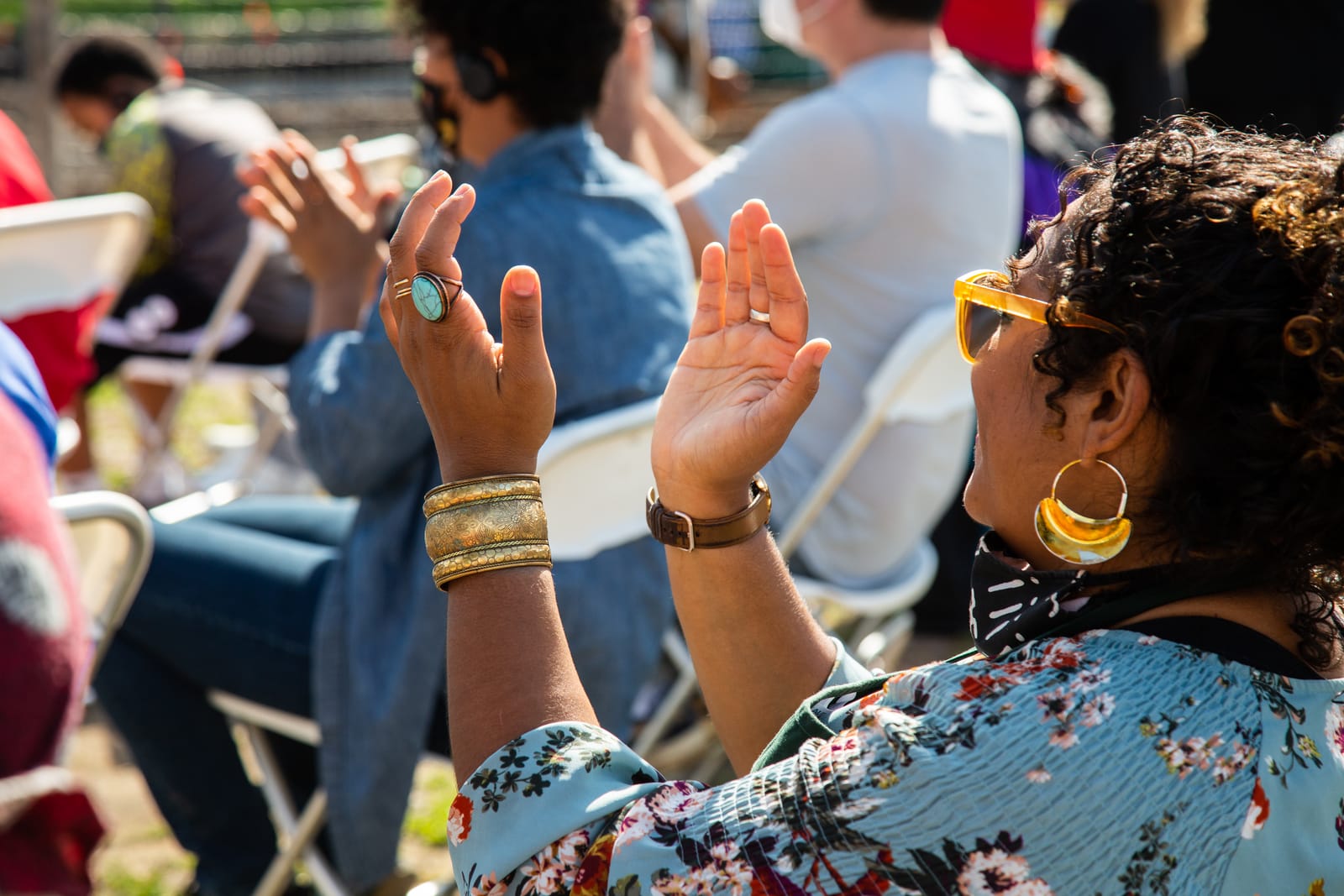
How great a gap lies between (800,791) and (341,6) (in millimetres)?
18894

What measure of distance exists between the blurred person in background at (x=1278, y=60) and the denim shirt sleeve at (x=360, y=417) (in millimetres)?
4519

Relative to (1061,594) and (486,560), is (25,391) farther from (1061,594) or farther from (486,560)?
(1061,594)

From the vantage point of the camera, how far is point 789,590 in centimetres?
151

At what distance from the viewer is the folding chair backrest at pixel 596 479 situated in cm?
208

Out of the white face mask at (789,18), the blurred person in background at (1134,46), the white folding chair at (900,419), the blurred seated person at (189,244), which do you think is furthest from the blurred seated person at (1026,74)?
the blurred seated person at (189,244)

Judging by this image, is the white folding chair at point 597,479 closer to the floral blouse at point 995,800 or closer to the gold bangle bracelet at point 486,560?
the gold bangle bracelet at point 486,560

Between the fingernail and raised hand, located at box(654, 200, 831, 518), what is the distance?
259 millimetres

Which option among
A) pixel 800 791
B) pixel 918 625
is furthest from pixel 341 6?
pixel 800 791

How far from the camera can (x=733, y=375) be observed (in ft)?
4.77

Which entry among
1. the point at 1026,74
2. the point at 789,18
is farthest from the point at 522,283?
the point at 1026,74

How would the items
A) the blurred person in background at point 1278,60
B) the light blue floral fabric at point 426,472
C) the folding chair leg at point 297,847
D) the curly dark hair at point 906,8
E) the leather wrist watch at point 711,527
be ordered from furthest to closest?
the blurred person in background at point 1278,60 → the curly dark hair at point 906,8 → the folding chair leg at point 297,847 → the light blue floral fabric at point 426,472 → the leather wrist watch at point 711,527

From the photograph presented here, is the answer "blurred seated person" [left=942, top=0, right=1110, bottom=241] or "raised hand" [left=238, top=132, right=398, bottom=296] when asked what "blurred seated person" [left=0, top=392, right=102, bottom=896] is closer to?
"raised hand" [left=238, top=132, right=398, bottom=296]

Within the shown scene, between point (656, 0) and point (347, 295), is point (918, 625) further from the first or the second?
point (656, 0)

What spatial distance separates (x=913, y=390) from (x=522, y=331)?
1538 millimetres
